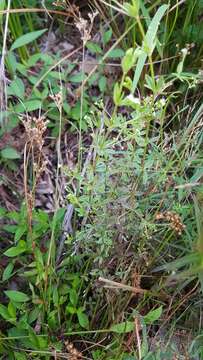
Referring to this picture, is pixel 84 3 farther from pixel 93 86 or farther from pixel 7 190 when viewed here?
pixel 7 190

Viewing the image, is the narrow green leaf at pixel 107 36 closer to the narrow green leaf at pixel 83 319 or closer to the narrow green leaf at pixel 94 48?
the narrow green leaf at pixel 94 48

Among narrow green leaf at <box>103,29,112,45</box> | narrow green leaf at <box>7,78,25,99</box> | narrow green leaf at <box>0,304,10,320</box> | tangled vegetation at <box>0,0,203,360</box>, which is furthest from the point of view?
narrow green leaf at <box>103,29,112,45</box>

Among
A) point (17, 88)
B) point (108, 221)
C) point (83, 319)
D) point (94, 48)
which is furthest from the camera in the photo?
point (94, 48)

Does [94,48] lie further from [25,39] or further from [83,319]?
[83,319]

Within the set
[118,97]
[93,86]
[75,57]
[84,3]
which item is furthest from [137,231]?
[84,3]

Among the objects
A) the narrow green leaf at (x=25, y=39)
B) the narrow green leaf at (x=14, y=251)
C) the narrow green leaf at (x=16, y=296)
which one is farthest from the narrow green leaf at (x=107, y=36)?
the narrow green leaf at (x=16, y=296)

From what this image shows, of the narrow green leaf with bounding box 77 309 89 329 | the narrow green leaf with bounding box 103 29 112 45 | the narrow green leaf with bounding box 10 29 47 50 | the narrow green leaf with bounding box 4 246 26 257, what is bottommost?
the narrow green leaf with bounding box 77 309 89 329

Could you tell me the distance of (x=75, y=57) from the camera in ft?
6.68

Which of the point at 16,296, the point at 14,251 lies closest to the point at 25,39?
the point at 14,251

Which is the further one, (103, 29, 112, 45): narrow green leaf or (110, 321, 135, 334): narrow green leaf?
(103, 29, 112, 45): narrow green leaf

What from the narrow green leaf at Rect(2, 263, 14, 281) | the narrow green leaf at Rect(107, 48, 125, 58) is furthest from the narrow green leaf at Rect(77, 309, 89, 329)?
A: the narrow green leaf at Rect(107, 48, 125, 58)

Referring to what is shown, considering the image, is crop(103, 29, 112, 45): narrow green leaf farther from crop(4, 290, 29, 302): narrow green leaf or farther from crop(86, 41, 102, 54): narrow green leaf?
crop(4, 290, 29, 302): narrow green leaf

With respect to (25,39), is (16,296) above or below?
below

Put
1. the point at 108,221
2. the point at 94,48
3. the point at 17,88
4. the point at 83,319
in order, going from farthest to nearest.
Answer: the point at 94,48 → the point at 17,88 → the point at 83,319 → the point at 108,221
